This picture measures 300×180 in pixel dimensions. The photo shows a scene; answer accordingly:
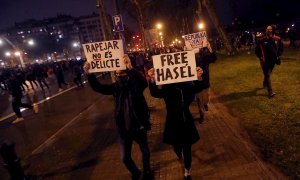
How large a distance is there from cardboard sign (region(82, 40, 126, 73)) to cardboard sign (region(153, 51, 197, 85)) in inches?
56.1

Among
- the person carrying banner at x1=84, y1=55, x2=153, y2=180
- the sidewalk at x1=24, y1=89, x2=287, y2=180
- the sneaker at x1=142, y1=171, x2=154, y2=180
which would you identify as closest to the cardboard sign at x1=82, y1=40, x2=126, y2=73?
the person carrying banner at x1=84, y1=55, x2=153, y2=180

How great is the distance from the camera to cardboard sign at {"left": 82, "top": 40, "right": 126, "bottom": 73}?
657 centimetres

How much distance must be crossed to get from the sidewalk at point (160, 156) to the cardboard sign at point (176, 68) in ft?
5.46

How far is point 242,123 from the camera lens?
7895mm

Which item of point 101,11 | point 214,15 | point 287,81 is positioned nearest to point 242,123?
point 287,81

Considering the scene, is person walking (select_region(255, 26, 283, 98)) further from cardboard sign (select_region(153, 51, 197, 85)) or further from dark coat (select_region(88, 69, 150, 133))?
dark coat (select_region(88, 69, 150, 133))

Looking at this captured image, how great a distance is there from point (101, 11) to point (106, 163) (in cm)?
935

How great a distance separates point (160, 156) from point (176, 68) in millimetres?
2212

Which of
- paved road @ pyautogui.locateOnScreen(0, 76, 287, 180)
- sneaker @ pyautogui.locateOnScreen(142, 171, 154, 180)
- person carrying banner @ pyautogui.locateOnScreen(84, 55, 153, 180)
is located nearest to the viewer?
person carrying banner @ pyautogui.locateOnScreen(84, 55, 153, 180)

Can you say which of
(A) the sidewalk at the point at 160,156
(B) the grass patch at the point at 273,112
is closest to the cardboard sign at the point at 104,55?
(A) the sidewalk at the point at 160,156

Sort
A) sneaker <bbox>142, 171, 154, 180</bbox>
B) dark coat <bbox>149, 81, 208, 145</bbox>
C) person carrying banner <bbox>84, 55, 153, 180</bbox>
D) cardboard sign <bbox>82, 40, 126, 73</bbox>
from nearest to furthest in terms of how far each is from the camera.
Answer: dark coat <bbox>149, 81, 208, 145</bbox>
person carrying banner <bbox>84, 55, 153, 180</bbox>
sneaker <bbox>142, 171, 154, 180</bbox>
cardboard sign <bbox>82, 40, 126, 73</bbox>

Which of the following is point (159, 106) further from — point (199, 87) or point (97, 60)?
point (199, 87)

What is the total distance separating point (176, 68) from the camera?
5.21 metres

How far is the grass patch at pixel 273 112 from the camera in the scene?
5.80m
